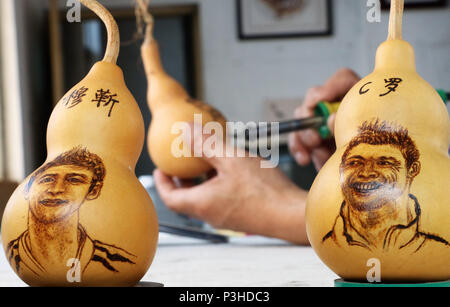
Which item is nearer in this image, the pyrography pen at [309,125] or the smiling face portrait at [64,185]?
the smiling face portrait at [64,185]

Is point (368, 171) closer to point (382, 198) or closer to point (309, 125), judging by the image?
point (382, 198)

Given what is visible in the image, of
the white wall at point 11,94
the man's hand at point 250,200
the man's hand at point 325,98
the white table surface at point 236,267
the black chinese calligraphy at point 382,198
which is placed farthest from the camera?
the white wall at point 11,94

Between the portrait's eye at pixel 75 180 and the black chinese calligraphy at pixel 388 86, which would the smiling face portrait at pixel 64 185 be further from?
the black chinese calligraphy at pixel 388 86

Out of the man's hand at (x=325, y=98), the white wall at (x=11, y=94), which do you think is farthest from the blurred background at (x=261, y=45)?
the man's hand at (x=325, y=98)

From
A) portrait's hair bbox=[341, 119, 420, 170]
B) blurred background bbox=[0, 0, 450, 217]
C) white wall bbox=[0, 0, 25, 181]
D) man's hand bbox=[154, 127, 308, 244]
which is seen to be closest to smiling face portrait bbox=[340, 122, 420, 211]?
portrait's hair bbox=[341, 119, 420, 170]

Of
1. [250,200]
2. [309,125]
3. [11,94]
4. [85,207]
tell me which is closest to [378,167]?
[85,207]

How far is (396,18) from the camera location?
0.99ft

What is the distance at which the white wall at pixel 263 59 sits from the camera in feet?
10.4

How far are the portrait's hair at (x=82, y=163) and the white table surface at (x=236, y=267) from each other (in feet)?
0.32

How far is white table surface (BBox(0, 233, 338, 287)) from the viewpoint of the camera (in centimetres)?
37

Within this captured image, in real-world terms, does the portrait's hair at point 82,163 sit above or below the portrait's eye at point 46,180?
above

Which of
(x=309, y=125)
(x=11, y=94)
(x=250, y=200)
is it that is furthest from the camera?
(x=11, y=94)

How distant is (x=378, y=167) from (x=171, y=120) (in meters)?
0.43

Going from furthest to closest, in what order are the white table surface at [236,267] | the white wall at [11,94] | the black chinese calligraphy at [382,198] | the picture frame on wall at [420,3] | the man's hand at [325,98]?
the picture frame on wall at [420,3] → the white wall at [11,94] → the man's hand at [325,98] → the white table surface at [236,267] → the black chinese calligraphy at [382,198]
